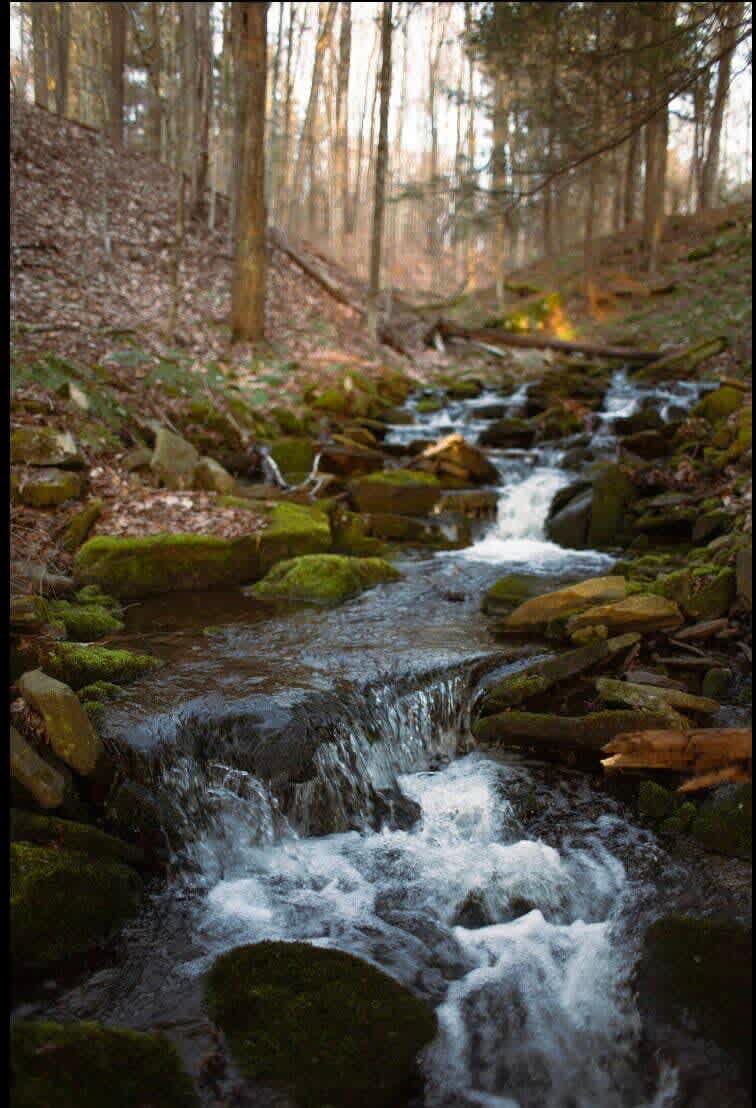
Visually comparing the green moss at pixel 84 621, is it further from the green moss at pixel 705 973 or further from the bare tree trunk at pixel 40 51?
the bare tree trunk at pixel 40 51

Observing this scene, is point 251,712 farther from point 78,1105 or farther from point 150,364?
point 150,364

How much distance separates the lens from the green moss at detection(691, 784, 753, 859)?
441 centimetres

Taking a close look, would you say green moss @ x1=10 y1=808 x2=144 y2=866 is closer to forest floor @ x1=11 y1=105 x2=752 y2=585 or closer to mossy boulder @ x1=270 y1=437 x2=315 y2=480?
forest floor @ x1=11 y1=105 x2=752 y2=585

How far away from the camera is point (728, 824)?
4.50 meters

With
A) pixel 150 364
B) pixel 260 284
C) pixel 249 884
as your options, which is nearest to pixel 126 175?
pixel 260 284

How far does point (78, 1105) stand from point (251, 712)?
2.79 meters

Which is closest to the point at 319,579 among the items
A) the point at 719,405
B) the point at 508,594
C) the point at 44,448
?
the point at 508,594

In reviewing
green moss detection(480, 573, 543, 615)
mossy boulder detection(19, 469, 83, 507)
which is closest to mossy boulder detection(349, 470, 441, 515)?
green moss detection(480, 573, 543, 615)

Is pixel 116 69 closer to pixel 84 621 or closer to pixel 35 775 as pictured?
pixel 84 621

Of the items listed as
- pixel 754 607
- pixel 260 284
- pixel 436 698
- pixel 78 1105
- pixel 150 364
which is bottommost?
pixel 78 1105

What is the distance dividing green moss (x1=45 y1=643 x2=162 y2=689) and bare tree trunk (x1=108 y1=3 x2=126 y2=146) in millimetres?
20574

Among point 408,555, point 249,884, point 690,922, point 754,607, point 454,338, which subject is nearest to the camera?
point 690,922

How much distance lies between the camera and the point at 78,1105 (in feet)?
8.55

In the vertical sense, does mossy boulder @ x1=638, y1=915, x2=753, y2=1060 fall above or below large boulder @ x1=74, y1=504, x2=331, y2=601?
below
